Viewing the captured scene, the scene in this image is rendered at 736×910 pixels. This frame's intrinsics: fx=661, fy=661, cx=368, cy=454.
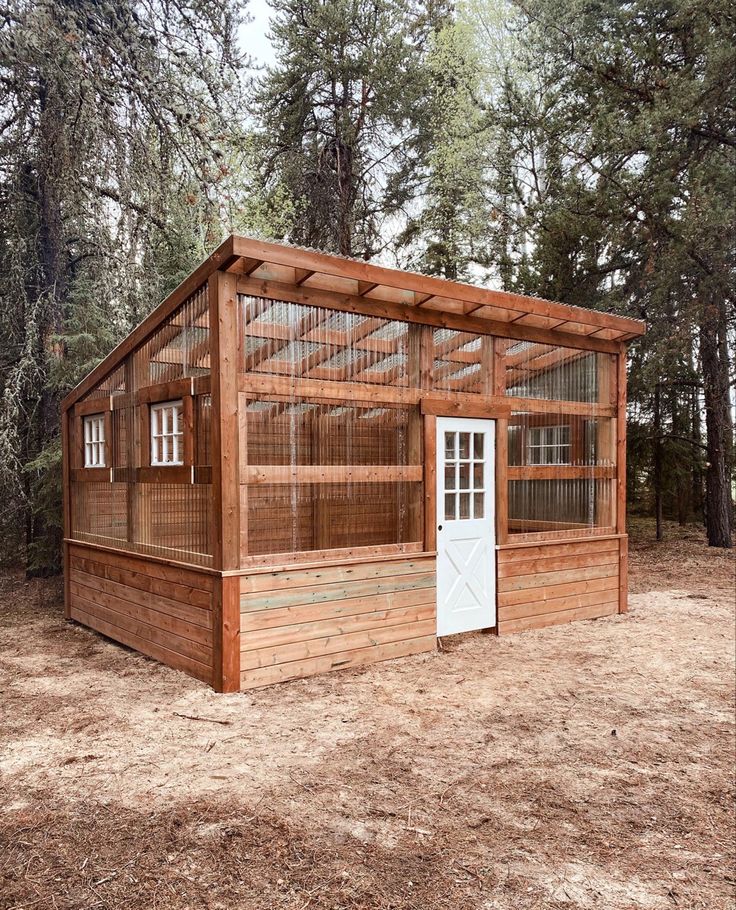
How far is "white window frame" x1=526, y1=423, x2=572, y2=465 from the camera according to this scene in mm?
6188

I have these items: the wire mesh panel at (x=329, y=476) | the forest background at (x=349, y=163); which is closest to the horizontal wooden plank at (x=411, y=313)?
the wire mesh panel at (x=329, y=476)

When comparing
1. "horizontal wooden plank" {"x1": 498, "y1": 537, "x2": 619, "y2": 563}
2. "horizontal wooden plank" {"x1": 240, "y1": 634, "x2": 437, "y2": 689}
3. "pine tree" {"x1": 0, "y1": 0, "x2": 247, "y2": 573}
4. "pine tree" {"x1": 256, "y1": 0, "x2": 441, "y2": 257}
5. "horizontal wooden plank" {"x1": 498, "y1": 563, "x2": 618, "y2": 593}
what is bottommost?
"horizontal wooden plank" {"x1": 240, "y1": 634, "x2": 437, "y2": 689}

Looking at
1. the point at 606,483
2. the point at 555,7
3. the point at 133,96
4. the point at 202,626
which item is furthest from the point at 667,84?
the point at 202,626

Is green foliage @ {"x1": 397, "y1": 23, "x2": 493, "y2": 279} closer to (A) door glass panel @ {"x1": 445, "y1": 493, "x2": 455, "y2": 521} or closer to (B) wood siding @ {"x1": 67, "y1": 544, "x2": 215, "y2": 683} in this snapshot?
(A) door glass panel @ {"x1": 445, "y1": 493, "x2": 455, "y2": 521}

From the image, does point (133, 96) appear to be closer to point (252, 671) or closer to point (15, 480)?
point (15, 480)

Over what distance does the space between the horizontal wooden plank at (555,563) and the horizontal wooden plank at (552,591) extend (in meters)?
0.15

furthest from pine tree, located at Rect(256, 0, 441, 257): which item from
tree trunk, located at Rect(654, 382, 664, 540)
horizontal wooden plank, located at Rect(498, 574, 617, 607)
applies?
horizontal wooden plank, located at Rect(498, 574, 617, 607)

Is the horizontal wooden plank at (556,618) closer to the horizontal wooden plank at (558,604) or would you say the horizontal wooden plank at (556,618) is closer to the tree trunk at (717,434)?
the horizontal wooden plank at (558,604)

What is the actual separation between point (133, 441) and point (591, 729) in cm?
411

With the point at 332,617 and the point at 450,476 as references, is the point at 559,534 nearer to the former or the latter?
the point at 450,476

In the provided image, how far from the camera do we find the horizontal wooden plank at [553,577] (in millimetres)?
6021

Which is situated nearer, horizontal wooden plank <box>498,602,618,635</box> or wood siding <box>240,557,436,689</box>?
wood siding <box>240,557,436,689</box>

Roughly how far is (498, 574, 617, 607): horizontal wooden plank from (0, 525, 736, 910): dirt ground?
0.66 metres

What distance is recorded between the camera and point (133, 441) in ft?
18.4
